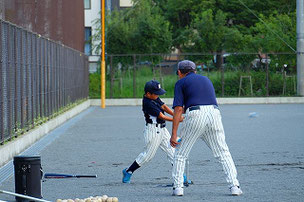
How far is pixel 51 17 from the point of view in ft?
100

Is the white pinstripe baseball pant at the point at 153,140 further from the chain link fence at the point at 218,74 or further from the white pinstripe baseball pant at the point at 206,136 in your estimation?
the chain link fence at the point at 218,74

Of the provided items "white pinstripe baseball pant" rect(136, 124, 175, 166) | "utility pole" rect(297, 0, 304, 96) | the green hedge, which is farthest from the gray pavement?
"utility pole" rect(297, 0, 304, 96)

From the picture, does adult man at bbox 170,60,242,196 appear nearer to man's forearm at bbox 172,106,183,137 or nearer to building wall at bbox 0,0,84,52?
man's forearm at bbox 172,106,183,137

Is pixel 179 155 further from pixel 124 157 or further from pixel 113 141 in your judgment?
pixel 113 141

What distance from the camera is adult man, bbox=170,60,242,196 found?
384 inches

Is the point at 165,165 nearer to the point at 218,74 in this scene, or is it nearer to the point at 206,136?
the point at 206,136

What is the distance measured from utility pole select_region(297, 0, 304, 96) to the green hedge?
839 mm

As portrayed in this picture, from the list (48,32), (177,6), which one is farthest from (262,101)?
(177,6)

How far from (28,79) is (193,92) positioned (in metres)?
9.03

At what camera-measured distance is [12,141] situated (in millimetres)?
15000

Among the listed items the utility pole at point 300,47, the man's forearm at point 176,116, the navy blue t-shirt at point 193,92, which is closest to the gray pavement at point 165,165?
the man's forearm at point 176,116

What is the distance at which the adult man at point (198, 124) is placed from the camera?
32.0ft

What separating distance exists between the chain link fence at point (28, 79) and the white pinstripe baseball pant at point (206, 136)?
5105mm

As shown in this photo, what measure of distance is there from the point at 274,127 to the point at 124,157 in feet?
28.9
